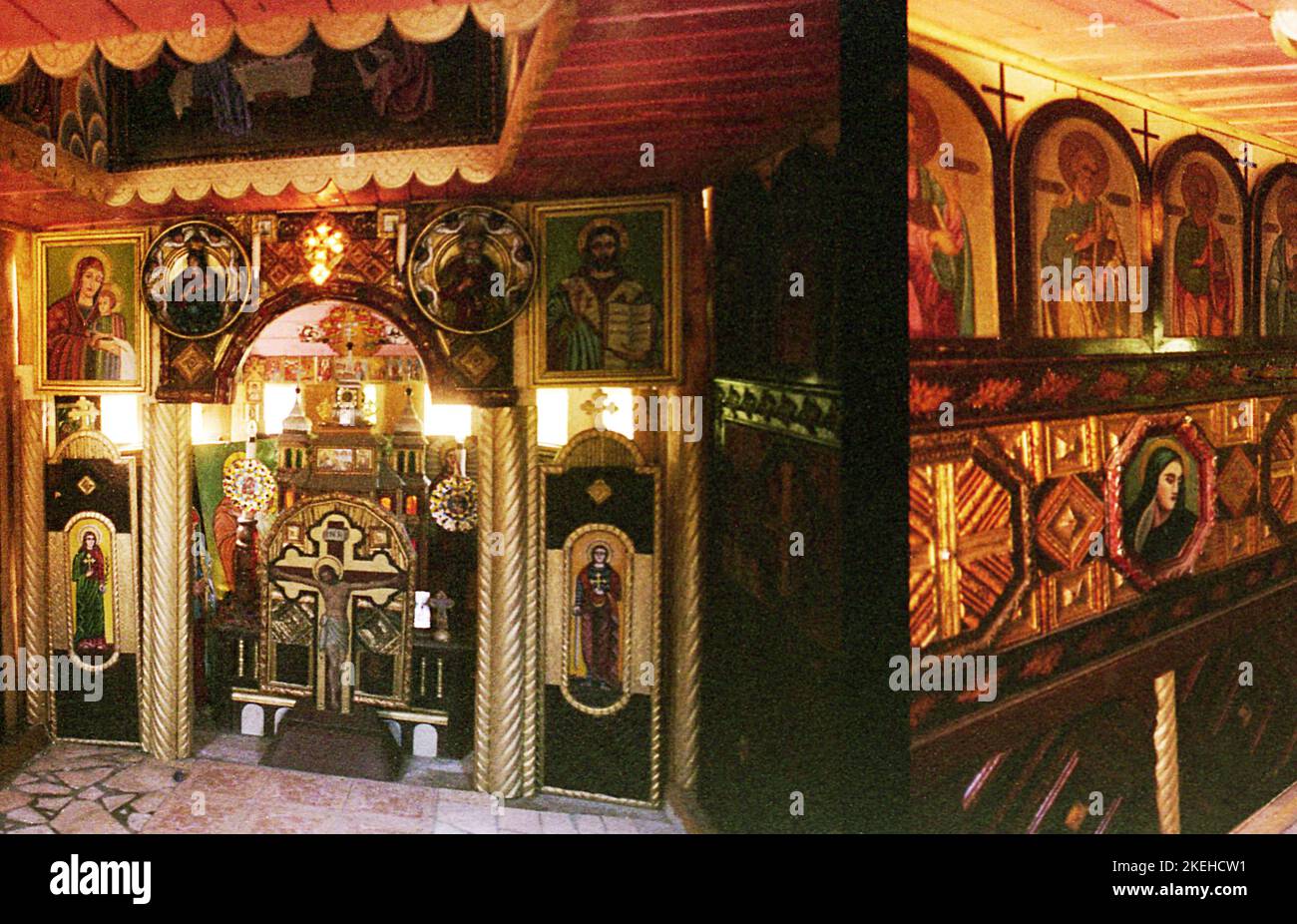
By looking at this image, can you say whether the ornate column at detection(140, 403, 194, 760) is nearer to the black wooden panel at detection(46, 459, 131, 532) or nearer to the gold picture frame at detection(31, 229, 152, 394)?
the black wooden panel at detection(46, 459, 131, 532)

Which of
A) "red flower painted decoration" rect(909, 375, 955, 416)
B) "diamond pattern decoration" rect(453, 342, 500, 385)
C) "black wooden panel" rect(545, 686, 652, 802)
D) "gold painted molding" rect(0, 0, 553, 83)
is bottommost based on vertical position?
"black wooden panel" rect(545, 686, 652, 802)

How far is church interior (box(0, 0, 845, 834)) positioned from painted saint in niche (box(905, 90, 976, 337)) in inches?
23.5

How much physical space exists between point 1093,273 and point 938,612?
1.32 metres

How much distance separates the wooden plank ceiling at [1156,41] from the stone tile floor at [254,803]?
4.22 m

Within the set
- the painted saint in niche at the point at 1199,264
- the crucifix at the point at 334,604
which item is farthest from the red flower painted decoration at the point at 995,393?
the crucifix at the point at 334,604

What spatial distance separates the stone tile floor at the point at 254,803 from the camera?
4.86 metres

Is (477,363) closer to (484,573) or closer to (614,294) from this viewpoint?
(614,294)

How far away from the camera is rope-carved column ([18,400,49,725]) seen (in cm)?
580

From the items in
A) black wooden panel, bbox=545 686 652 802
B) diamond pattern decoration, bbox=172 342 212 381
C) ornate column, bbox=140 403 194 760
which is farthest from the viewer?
ornate column, bbox=140 403 194 760

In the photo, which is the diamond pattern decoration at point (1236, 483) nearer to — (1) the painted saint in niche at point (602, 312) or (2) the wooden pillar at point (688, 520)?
(2) the wooden pillar at point (688, 520)

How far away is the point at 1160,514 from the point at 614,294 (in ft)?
10.3

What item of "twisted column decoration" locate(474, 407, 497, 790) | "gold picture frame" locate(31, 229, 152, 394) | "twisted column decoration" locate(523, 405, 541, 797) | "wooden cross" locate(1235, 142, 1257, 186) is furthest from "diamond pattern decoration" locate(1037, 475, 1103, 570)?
"gold picture frame" locate(31, 229, 152, 394)

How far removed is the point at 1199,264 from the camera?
3244 millimetres

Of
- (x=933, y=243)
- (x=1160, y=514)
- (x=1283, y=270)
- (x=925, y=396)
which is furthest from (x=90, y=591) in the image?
(x=1283, y=270)
